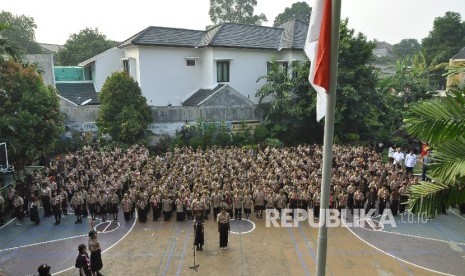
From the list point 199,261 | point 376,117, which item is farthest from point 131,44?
point 199,261

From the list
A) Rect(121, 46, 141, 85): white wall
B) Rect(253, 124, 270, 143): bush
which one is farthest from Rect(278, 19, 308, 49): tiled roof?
Rect(121, 46, 141, 85): white wall

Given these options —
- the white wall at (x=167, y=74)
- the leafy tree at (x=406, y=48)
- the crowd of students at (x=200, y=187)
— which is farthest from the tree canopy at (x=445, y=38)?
the leafy tree at (x=406, y=48)

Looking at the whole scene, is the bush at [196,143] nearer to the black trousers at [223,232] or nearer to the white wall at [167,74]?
the white wall at [167,74]

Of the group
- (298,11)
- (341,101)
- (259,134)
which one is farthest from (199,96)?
(298,11)

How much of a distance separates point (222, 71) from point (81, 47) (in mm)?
22542

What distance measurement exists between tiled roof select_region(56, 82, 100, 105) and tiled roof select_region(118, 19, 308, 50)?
4333 mm

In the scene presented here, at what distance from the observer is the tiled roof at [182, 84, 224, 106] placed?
2659 cm

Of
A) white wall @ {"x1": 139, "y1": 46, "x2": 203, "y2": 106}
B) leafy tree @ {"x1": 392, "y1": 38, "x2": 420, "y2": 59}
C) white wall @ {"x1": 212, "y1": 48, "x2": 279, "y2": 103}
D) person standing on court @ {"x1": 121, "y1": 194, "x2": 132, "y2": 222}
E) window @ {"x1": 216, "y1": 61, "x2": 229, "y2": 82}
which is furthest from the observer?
leafy tree @ {"x1": 392, "y1": 38, "x2": 420, "y2": 59}

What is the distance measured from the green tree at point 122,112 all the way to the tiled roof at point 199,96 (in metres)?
4.65

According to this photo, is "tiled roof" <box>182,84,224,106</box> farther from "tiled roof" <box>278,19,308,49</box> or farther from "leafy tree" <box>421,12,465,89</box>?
"leafy tree" <box>421,12,465,89</box>

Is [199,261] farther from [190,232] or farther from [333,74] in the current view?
[333,74]

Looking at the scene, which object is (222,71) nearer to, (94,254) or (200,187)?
(200,187)

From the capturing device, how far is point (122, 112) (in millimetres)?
22172

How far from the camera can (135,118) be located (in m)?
22.3
